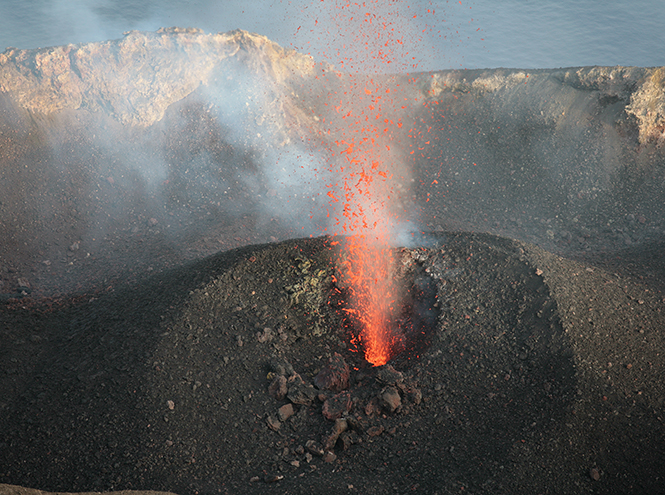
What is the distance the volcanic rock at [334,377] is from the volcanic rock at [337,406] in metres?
0.31

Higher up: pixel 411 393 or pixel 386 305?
pixel 411 393

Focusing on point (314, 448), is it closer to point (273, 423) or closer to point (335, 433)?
point (335, 433)

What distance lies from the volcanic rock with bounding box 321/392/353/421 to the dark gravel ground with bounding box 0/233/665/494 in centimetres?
22

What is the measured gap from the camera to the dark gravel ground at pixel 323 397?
22.3 ft

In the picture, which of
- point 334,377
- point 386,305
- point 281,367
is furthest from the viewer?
point 386,305

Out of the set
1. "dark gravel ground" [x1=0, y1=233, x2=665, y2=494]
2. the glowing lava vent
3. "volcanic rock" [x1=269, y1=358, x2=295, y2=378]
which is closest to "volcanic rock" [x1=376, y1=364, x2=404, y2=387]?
"dark gravel ground" [x1=0, y1=233, x2=665, y2=494]

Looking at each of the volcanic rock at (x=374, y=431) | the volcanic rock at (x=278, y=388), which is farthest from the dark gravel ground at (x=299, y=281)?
the volcanic rock at (x=278, y=388)

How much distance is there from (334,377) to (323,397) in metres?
0.43

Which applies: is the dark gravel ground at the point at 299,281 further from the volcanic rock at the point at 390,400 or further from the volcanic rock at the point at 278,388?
the volcanic rock at the point at 278,388

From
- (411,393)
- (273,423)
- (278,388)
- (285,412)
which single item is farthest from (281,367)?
(411,393)

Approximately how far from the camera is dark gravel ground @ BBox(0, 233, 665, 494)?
6.79 m

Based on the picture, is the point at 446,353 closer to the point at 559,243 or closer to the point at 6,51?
the point at 559,243

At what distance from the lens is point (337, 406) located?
7844 mm

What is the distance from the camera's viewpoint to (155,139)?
18.1 m
